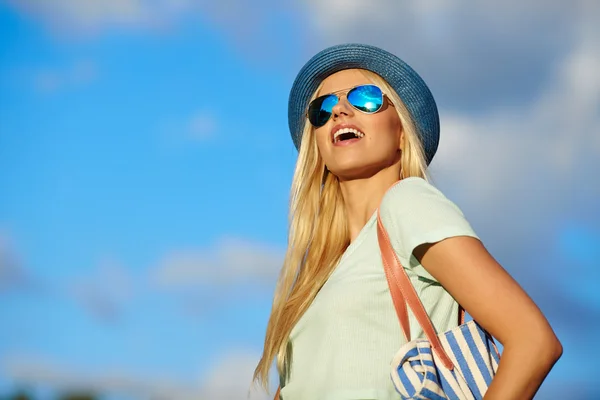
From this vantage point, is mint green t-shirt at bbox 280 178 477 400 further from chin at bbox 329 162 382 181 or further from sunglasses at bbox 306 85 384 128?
sunglasses at bbox 306 85 384 128

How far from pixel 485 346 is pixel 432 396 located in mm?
288

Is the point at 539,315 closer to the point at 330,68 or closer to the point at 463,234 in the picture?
the point at 463,234

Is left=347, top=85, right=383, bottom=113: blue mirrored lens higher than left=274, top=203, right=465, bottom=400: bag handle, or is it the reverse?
left=347, top=85, right=383, bottom=113: blue mirrored lens

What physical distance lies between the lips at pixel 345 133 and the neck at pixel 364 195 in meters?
0.22

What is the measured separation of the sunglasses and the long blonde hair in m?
0.12

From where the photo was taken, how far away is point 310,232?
14.9 ft

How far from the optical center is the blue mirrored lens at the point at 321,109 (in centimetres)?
432

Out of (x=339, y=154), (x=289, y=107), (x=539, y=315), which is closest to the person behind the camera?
(x=539, y=315)

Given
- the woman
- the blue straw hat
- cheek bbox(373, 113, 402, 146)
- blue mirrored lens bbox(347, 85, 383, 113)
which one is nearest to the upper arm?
the woman

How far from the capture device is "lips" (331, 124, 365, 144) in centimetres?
412

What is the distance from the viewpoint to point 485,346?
3.11 metres

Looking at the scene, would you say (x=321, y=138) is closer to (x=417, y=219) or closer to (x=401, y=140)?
(x=401, y=140)

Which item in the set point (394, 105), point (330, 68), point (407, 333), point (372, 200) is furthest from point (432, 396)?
point (330, 68)

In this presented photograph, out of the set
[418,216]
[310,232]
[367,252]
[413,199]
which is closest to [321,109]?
[310,232]
